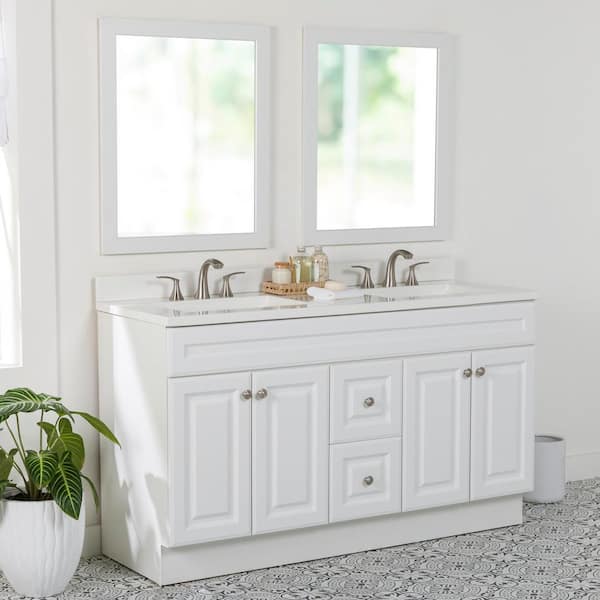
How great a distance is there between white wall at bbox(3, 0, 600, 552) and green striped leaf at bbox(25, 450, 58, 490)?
0.42 meters

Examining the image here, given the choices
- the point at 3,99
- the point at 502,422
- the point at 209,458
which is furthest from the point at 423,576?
the point at 3,99

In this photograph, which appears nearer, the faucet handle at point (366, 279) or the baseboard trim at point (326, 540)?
the baseboard trim at point (326, 540)

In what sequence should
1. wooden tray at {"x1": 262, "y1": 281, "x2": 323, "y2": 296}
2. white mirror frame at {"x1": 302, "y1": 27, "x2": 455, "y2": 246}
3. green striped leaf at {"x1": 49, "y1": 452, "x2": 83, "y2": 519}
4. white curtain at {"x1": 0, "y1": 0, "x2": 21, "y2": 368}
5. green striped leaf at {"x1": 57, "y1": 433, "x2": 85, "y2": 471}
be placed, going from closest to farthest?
green striped leaf at {"x1": 49, "y1": 452, "x2": 83, "y2": 519}, green striped leaf at {"x1": 57, "y1": 433, "x2": 85, "y2": 471}, white curtain at {"x1": 0, "y1": 0, "x2": 21, "y2": 368}, wooden tray at {"x1": 262, "y1": 281, "x2": 323, "y2": 296}, white mirror frame at {"x1": 302, "y1": 27, "x2": 455, "y2": 246}

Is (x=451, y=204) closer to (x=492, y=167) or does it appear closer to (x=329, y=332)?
(x=492, y=167)

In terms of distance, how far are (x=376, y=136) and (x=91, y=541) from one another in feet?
5.98

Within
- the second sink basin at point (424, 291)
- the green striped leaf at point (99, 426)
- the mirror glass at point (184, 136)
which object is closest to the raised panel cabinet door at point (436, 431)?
the second sink basin at point (424, 291)

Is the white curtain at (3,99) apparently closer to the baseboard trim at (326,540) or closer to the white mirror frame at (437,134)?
the white mirror frame at (437,134)

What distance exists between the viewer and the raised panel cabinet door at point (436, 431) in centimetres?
427

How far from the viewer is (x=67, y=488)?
3689mm

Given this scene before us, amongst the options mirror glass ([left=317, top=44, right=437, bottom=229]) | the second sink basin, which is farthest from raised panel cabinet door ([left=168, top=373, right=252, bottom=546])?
mirror glass ([left=317, top=44, right=437, bottom=229])

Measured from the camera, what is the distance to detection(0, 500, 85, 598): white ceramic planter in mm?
3717

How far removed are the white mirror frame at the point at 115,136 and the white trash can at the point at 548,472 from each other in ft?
4.55

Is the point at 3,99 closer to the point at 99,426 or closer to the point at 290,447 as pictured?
the point at 99,426

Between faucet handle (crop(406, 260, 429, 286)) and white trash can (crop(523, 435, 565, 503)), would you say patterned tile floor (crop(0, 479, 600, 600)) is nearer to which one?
white trash can (crop(523, 435, 565, 503))
